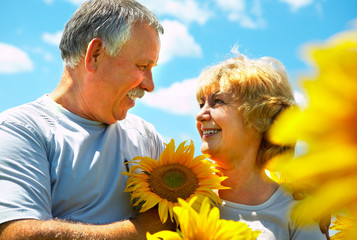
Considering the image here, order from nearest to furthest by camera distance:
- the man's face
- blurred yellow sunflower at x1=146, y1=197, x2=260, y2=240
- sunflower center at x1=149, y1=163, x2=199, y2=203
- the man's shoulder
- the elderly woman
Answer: blurred yellow sunflower at x1=146, y1=197, x2=260, y2=240
sunflower center at x1=149, y1=163, x2=199, y2=203
the elderly woman
the man's face
the man's shoulder

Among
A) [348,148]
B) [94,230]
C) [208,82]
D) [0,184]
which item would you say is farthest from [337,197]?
[208,82]

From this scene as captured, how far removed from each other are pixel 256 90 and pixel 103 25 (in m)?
1.27

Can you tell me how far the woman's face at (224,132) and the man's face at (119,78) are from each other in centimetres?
58

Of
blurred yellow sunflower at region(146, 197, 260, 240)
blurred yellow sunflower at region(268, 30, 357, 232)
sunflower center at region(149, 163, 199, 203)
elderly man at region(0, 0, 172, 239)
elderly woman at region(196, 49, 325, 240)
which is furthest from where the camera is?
elderly woman at region(196, 49, 325, 240)

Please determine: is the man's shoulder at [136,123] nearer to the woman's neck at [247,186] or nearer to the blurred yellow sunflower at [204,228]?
the woman's neck at [247,186]

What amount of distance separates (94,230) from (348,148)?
1992 mm

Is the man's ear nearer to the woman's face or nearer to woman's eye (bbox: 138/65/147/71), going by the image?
woman's eye (bbox: 138/65/147/71)

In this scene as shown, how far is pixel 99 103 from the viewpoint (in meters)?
2.91

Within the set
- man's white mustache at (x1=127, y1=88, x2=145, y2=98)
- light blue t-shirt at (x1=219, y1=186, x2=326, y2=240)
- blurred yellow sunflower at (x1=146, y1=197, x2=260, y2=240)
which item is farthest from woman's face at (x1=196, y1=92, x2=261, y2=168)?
blurred yellow sunflower at (x1=146, y1=197, x2=260, y2=240)

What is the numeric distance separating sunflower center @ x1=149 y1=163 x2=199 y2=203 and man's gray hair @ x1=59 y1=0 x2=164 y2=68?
3.41 ft

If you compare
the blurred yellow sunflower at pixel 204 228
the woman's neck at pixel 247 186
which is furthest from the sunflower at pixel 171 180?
the blurred yellow sunflower at pixel 204 228

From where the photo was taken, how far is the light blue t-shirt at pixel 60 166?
7.38 feet

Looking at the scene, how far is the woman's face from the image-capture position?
272 cm

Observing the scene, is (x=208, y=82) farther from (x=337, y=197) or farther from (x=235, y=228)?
(x=337, y=197)
